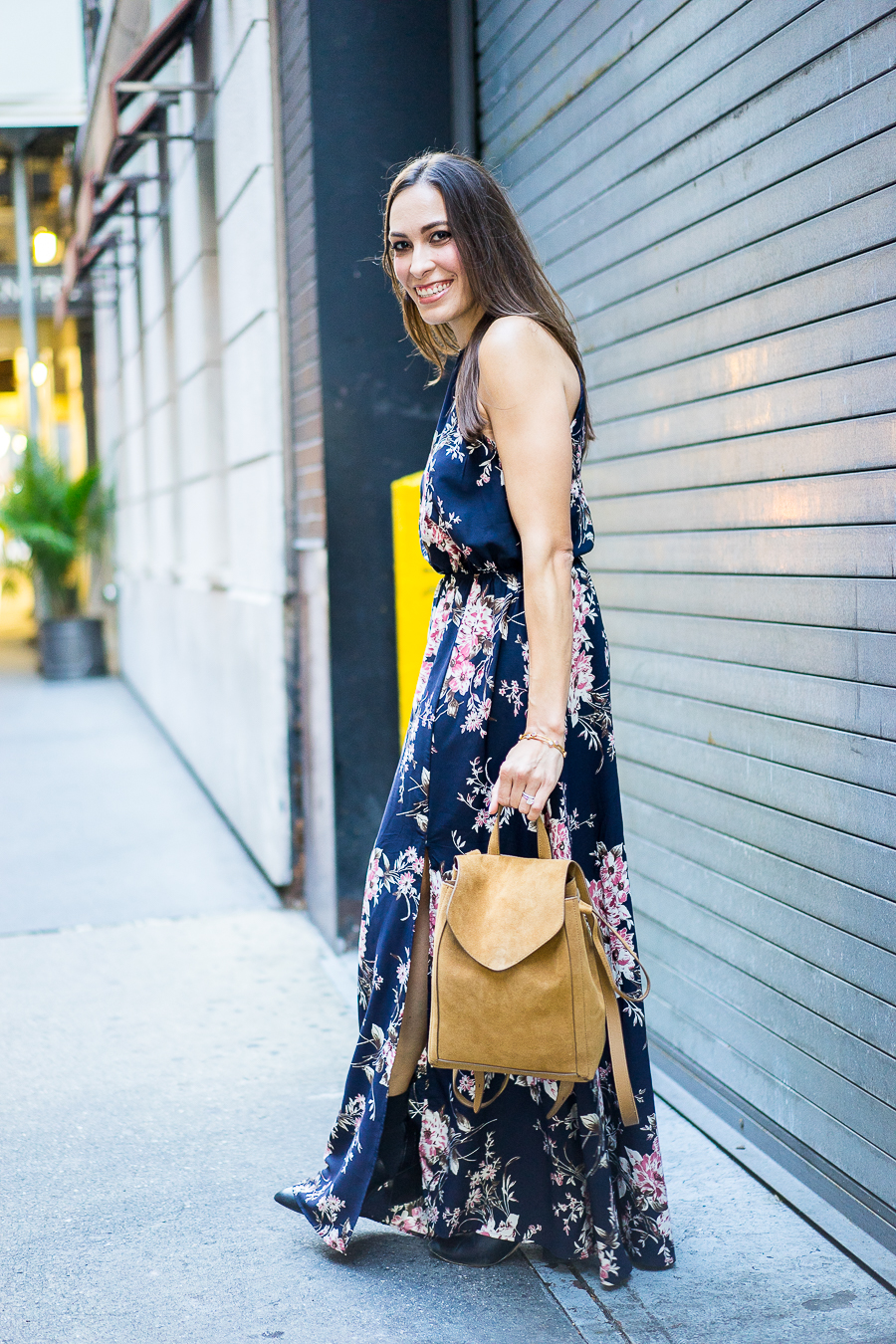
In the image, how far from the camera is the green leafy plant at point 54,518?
45.3 ft

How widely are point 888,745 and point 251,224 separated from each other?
3784 millimetres

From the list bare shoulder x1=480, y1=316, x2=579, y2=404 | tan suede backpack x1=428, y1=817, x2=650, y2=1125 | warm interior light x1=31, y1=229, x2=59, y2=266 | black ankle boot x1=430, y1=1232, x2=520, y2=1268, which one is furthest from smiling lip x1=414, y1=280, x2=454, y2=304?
warm interior light x1=31, y1=229, x2=59, y2=266

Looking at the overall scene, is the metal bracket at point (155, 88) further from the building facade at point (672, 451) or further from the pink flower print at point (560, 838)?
the pink flower print at point (560, 838)

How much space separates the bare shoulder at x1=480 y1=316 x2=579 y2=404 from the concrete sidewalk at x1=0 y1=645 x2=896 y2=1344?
5.30 ft

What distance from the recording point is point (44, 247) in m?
18.6

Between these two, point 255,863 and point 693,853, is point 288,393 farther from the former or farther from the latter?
point 693,853

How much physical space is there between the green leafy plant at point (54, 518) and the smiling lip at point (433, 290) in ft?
A: 39.2

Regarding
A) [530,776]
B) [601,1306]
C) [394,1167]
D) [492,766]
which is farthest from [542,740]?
[601,1306]

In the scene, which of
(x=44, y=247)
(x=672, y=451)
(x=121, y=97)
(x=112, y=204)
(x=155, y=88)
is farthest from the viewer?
(x=44, y=247)

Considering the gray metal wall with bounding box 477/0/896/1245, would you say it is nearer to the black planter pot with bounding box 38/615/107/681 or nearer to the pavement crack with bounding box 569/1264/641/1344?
the pavement crack with bounding box 569/1264/641/1344

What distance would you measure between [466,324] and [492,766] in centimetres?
80

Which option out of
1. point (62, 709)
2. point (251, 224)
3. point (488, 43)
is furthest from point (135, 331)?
point (488, 43)

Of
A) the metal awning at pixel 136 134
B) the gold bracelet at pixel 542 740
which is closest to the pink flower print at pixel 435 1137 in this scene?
the gold bracelet at pixel 542 740

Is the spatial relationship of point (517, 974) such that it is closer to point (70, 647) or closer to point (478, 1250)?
point (478, 1250)
